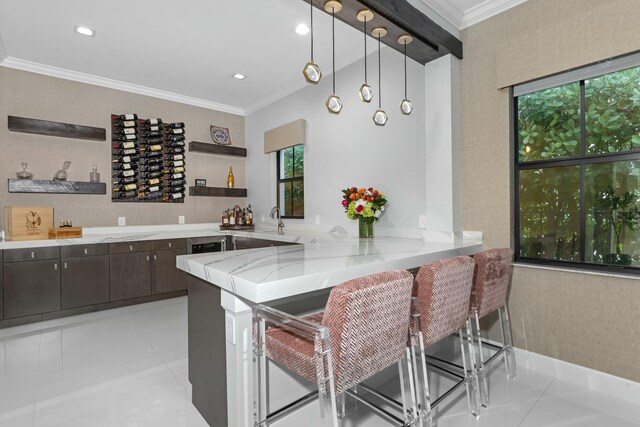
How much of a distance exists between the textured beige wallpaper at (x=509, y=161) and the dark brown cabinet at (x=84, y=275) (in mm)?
3903

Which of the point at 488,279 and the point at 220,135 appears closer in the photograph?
the point at 488,279

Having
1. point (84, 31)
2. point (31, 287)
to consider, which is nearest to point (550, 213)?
point (84, 31)

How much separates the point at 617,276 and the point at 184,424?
9.09ft

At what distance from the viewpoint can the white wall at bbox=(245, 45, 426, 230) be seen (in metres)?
3.23

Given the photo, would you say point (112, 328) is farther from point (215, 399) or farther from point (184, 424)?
point (215, 399)

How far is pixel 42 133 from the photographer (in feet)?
12.7

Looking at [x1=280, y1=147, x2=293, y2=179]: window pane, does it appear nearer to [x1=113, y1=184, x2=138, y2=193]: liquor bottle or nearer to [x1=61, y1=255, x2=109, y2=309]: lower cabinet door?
[x1=113, y1=184, x2=138, y2=193]: liquor bottle

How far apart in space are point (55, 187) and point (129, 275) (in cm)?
129

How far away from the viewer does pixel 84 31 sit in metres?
3.16

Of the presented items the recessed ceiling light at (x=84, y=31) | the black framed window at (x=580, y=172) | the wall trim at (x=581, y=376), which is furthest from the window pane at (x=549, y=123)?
the recessed ceiling light at (x=84, y=31)

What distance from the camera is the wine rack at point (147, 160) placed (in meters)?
4.46

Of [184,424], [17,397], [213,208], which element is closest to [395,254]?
[184,424]

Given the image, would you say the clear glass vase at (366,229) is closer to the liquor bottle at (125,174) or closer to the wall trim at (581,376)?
the wall trim at (581,376)

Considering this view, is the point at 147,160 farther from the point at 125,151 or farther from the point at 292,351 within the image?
the point at 292,351
